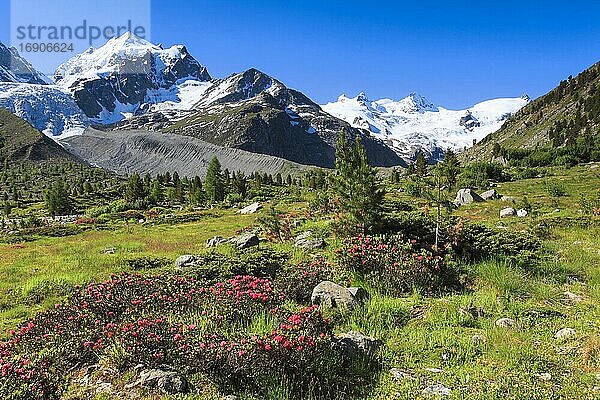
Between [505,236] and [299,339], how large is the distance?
11.0 m

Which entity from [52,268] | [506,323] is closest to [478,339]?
[506,323]

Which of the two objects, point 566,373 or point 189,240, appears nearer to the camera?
point 566,373

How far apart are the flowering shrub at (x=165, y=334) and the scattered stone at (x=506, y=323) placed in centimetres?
435

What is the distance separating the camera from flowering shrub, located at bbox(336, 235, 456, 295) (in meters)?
12.6

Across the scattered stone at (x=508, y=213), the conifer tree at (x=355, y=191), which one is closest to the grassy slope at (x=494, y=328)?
the conifer tree at (x=355, y=191)

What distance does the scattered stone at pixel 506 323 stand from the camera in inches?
382

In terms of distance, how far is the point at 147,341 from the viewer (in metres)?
8.14

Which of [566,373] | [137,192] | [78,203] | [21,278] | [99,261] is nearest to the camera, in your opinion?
[566,373]

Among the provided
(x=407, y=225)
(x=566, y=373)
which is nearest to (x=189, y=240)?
(x=407, y=225)

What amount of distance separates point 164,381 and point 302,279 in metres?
5.92

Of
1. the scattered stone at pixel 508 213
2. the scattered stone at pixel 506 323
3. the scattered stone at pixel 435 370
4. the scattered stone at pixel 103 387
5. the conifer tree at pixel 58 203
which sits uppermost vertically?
the scattered stone at pixel 508 213

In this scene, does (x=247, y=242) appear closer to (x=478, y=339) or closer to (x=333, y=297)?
(x=333, y=297)

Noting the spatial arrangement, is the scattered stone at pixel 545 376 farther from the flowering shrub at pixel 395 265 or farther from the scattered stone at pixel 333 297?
the flowering shrub at pixel 395 265

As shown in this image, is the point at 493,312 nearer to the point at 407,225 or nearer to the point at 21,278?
the point at 407,225
